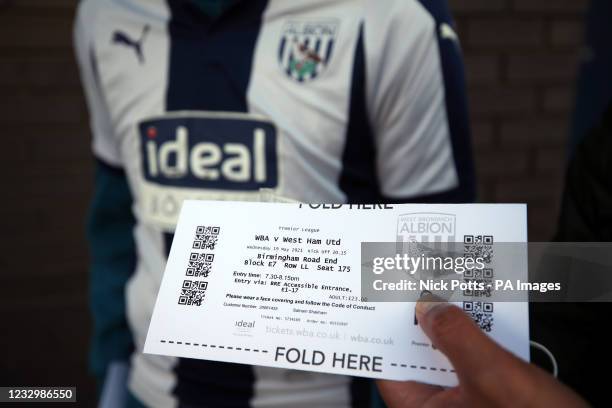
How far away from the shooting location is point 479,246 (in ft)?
2.25

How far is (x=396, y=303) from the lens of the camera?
2.23ft

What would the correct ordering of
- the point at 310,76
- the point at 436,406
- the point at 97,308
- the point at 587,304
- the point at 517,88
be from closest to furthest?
the point at 436,406 → the point at 587,304 → the point at 310,76 → the point at 97,308 → the point at 517,88

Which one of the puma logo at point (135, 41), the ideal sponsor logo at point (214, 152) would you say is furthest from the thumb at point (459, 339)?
the puma logo at point (135, 41)

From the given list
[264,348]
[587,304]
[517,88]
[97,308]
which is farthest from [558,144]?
[264,348]

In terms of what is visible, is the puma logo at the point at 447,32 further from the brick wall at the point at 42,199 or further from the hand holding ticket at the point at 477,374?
the brick wall at the point at 42,199

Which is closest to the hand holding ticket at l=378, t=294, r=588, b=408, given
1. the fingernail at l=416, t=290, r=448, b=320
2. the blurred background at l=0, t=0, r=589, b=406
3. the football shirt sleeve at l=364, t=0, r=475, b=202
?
the fingernail at l=416, t=290, r=448, b=320

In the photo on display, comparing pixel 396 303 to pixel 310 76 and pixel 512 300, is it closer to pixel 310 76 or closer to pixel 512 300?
pixel 512 300

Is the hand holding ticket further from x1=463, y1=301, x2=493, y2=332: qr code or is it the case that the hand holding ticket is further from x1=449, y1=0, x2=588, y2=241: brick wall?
x1=449, y1=0, x2=588, y2=241: brick wall

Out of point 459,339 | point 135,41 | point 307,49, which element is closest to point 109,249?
point 135,41

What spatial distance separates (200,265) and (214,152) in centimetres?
48

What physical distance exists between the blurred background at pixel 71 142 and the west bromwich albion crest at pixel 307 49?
4.54ft

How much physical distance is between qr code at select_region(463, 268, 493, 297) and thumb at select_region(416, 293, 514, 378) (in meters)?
0.05

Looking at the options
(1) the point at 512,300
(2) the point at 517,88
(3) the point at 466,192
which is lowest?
(2) the point at 517,88

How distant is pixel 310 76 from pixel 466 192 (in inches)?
17.1
